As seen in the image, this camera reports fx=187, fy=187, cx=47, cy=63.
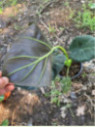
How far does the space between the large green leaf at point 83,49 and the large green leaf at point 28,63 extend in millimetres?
318

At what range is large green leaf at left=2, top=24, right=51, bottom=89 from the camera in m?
1.29

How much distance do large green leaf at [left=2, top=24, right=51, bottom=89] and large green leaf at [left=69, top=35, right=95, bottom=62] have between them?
12.5 inches

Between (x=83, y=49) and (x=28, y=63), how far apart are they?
0.56 meters

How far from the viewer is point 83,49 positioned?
5.39 feet

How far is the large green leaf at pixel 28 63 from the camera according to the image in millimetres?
1286

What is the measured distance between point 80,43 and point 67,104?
2.00 feet

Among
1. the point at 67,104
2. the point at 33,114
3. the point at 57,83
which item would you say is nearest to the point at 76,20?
the point at 57,83

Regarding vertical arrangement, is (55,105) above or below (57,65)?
below

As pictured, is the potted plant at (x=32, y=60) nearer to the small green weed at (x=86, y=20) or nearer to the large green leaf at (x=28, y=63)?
Result: the large green leaf at (x=28, y=63)

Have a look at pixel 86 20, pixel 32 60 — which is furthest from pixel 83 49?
pixel 86 20

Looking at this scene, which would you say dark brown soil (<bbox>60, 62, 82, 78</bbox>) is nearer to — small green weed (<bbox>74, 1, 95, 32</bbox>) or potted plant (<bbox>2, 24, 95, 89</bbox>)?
potted plant (<bbox>2, 24, 95, 89</bbox>)

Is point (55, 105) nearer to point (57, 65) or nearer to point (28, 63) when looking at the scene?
point (57, 65)

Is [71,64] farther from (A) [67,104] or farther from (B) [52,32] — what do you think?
(B) [52,32]

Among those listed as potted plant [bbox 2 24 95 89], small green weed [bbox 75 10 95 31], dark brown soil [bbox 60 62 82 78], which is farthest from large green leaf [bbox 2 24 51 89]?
small green weed [bbox 75 10 95 31]
